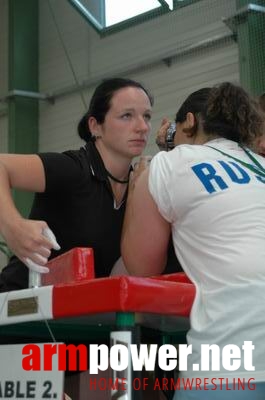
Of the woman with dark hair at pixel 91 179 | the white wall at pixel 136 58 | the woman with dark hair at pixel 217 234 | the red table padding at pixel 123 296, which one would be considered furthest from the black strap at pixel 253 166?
the white wall at pixel 136 58

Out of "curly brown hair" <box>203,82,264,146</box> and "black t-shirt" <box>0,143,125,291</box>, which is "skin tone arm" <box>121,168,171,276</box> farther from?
"black t-shirt" <box>0,143,125,291</box>

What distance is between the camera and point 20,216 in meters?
1.08

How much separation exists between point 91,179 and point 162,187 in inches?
18.2

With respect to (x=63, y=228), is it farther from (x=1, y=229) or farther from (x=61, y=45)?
(x=61, y=45)

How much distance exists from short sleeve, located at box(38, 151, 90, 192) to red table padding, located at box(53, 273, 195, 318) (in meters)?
0.43

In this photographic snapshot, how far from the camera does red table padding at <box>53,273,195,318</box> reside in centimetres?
87

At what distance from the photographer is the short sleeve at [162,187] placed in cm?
105

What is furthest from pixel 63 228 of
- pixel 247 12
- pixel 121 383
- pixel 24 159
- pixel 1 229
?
pixel 247 12

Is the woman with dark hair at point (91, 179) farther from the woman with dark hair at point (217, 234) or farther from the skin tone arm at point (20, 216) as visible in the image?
the woman with dark hair at point (217, 234)

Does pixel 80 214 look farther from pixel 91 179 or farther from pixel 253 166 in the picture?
pixel 253 166

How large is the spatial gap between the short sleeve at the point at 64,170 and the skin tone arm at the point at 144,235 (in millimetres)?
270

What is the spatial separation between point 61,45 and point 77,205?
404 centimetres

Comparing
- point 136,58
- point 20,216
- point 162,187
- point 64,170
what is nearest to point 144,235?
point 162,187

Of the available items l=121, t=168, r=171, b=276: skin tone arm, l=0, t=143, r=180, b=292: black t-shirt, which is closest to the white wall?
l=0, t=143, r=180, b=292: black t-shirt
